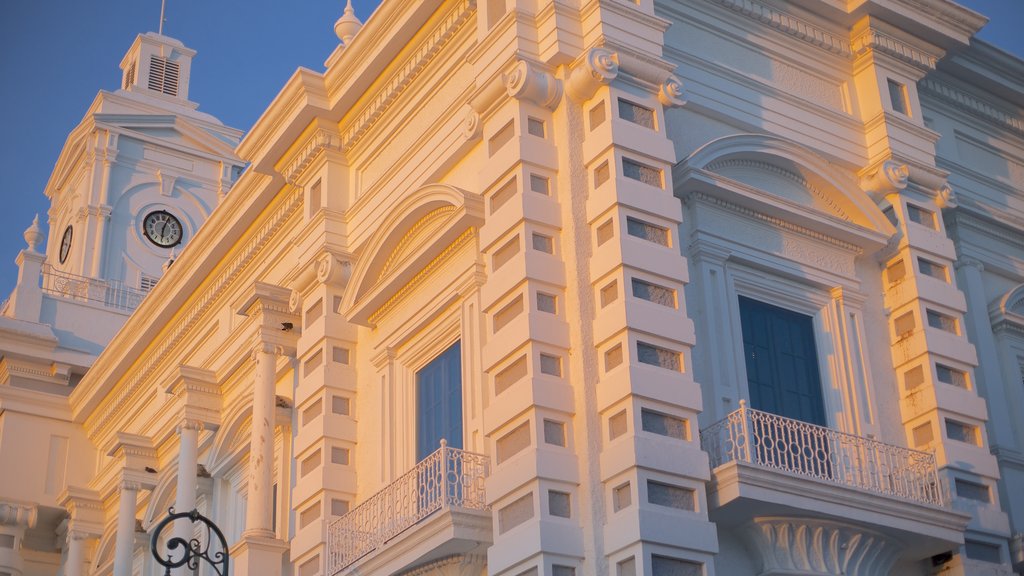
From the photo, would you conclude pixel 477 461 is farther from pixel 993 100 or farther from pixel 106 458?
pixel 106 458

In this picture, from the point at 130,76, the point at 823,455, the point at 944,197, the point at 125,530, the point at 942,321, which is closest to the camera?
the point at 823,455

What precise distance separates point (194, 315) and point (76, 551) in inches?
225

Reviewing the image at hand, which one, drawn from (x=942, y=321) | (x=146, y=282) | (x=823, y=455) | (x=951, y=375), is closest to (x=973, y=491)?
(x=951, y=375)

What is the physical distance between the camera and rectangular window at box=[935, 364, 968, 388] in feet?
55.7

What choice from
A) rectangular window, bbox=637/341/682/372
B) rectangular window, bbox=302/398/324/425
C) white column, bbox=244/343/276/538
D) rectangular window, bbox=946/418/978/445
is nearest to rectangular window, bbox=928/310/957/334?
rectangular window, bbox=946/418/978/445

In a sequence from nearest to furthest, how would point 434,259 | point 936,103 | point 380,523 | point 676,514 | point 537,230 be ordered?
point 676,514, point 537,230, point 380,523, point 434,259, point 936,103

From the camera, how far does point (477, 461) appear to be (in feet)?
50.7

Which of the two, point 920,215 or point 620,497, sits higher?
point 920,215

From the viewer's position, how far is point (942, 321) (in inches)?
686

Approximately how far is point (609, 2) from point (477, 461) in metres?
5.39

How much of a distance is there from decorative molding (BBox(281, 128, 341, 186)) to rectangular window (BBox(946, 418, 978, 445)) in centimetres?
925

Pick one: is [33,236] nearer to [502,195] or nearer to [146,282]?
[146,282]

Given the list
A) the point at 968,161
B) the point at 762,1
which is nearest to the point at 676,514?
the point at 762,1

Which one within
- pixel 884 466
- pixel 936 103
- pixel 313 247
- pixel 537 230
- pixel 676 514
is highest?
pixel 936 103
